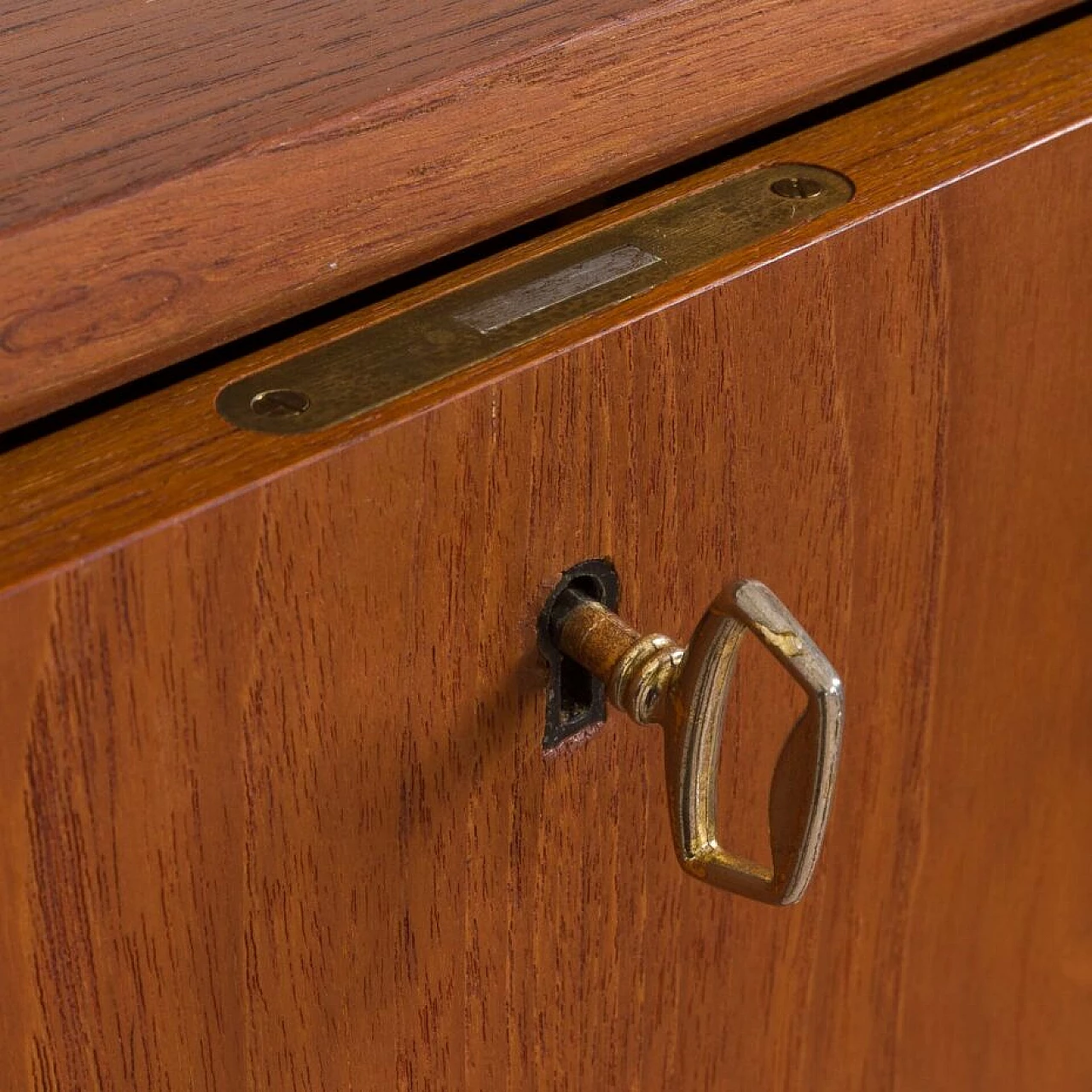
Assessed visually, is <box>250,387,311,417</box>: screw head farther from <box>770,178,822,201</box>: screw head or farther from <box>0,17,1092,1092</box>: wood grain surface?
<box>770,178,822,201</box>: screw head

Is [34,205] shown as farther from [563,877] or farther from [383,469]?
[563,877]

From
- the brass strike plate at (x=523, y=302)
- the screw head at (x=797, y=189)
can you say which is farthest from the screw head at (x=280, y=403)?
the screw head at (x=797, y=189)

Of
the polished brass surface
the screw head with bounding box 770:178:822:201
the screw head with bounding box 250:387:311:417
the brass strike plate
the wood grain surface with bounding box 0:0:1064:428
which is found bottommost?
the polished brass surface

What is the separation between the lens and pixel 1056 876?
59 cm

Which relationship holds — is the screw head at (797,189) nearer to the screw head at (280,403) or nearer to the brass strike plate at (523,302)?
the brass strike plate at (523,302)

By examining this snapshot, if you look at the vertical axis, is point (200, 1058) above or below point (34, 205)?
below

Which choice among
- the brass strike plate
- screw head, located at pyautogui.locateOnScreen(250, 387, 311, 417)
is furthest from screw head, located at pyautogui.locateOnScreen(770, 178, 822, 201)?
screw head, located at pyautogui.locateOnScreen(250, 387, 311, 417)

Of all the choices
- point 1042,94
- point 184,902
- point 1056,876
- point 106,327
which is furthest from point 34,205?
point 1056,876

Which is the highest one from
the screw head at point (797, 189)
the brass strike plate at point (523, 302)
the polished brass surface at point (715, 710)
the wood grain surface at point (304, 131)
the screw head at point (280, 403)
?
the wood grain surface at point (304, 131)

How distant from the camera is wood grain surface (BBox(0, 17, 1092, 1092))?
34cm

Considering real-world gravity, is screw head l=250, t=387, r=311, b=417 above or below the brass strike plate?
below

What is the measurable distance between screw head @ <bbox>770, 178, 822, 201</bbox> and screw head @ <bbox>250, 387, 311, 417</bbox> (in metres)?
0.12

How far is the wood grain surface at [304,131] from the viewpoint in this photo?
344 millimetres

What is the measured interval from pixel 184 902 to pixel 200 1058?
41 millimetres
